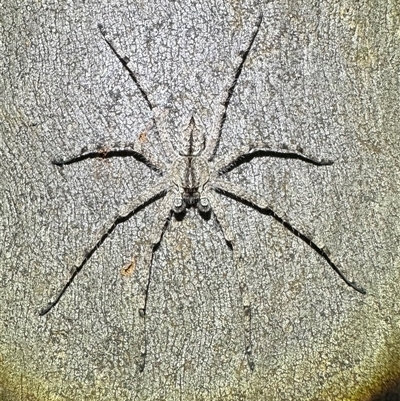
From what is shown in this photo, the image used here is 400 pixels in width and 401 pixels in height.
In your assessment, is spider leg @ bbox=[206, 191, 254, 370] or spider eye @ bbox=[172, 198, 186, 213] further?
spider eye @ bbox=[172, 198, 186, 213]

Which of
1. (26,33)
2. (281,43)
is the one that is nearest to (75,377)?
(26,33)

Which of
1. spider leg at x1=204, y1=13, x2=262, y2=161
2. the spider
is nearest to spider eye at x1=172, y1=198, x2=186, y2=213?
the spider

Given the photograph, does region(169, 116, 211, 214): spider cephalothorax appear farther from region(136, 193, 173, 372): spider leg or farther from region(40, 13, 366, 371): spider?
region(136, 193, 173, 372): spider leg

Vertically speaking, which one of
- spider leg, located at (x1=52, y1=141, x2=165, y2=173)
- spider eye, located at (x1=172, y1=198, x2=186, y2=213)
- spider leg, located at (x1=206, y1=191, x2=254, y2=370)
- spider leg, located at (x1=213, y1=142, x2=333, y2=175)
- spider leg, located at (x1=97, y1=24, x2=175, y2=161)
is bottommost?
spider leg, located at (x1=206, y1=191, x2=254, y2=370)

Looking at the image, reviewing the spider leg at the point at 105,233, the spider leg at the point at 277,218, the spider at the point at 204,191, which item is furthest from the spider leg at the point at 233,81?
the spider leg at the point at 105,233

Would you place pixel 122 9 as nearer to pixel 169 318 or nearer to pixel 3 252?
pixel 3 252

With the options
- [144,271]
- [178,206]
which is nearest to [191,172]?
[178,206]

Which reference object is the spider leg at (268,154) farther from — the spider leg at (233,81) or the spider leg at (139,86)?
the spider leg at (139,86)
